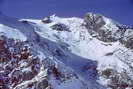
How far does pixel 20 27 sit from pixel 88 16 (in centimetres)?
3472

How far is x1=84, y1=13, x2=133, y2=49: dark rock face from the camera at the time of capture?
410 feet

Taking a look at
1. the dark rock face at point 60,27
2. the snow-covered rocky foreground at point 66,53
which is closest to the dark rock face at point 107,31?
the snow-covered rocky foreground at point 66,53

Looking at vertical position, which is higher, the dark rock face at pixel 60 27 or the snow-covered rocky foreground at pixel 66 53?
the dark rock face at pixel 60 27

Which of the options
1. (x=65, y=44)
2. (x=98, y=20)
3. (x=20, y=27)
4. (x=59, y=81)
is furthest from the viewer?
(x=98, y=20)

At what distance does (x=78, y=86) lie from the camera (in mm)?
91875

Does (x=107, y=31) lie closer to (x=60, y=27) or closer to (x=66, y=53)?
(x=60, y=27)

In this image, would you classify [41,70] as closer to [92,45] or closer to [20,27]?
[20,27]

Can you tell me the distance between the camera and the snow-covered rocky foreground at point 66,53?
8844cm

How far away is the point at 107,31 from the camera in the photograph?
12744 cm

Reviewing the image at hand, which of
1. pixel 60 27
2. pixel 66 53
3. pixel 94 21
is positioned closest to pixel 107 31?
pixel 94 21

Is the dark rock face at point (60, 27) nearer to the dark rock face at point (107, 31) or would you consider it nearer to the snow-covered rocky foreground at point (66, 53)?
the snow-covered rocky foreground at point (66, 53)

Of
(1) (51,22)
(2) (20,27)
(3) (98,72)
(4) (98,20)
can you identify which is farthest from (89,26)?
(2) (20,27)

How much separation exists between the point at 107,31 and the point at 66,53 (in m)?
18.6

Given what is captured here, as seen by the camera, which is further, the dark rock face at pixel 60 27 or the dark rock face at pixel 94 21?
the dark rock face at pixel 94 21
